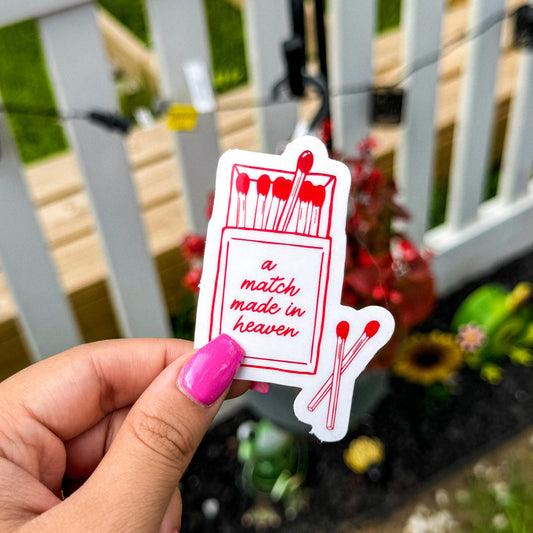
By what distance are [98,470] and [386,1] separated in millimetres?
2389

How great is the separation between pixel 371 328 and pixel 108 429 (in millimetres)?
393

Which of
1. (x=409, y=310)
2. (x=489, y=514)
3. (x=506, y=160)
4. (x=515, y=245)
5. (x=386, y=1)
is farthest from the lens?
(x=386, y=1)

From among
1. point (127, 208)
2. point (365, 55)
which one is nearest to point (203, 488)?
point (127, 208)

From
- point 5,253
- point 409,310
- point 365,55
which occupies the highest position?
point 365,55

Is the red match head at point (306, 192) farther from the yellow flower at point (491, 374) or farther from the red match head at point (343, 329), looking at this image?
the yellow flower at point (491, 374)

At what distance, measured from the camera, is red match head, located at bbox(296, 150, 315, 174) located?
0.56 meters

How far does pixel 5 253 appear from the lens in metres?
1.15

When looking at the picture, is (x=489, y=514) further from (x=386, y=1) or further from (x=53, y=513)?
(x=386, y=1)

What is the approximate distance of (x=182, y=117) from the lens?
109 centimetres

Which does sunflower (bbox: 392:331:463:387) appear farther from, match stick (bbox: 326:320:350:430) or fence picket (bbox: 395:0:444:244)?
match stick (bbox: 326:320:350:430)

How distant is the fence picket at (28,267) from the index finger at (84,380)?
50 cm

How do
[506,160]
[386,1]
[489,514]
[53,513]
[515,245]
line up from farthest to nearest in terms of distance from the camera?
1. [386,1]
2. [515,245]
3. [506,160]
4. [489,514]
5. [53,513]

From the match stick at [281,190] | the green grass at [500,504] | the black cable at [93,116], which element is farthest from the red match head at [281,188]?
the green grass at [500,504]

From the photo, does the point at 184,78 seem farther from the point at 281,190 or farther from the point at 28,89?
the point at 28,89
